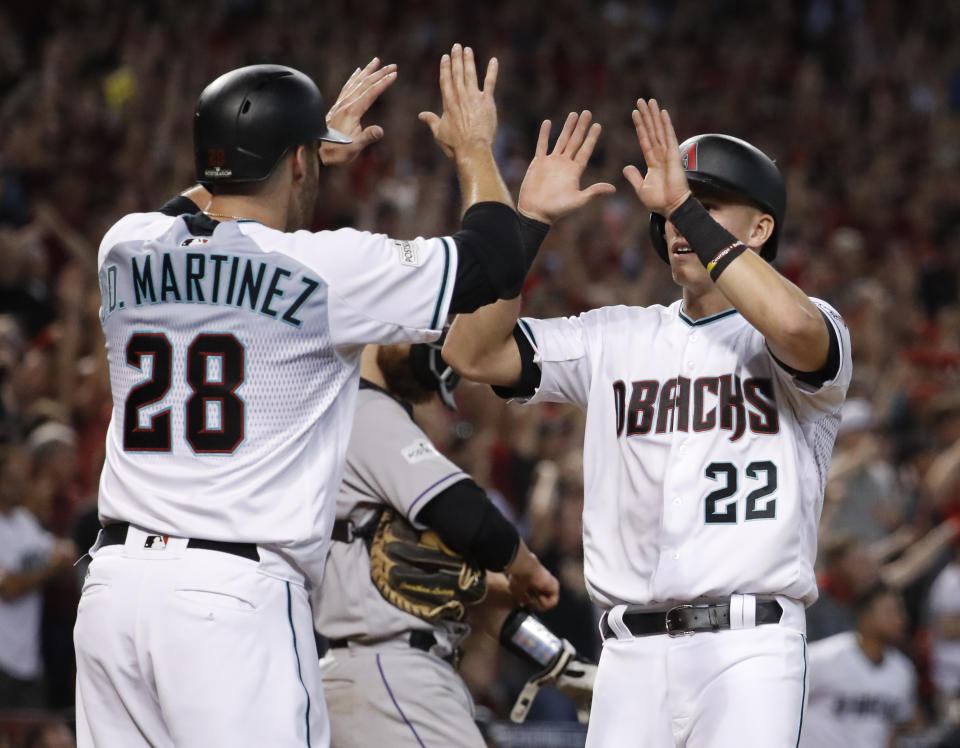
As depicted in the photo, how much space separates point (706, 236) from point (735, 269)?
0.13 metres

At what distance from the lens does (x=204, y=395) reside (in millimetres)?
3059

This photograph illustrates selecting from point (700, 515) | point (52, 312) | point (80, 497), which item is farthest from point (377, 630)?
point (52, 312)

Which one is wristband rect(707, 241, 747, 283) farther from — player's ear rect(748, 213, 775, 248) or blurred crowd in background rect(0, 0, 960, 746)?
blurred crowd in background rect(0, 0, 960, 746)

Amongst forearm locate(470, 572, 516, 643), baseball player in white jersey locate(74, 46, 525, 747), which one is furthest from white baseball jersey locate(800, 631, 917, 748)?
baseball player in white jersey locate(74, 46, 525, 747)

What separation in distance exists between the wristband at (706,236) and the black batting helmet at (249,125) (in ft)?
3.19

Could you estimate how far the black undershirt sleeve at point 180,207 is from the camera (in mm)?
3721

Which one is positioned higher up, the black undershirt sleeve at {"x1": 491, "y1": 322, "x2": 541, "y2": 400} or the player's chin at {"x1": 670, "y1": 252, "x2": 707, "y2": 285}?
the player's chin at {"x1": 670, "y1": 252, "x2": 707, "y2": 285}

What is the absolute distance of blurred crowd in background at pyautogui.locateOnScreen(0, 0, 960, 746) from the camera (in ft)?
23.5

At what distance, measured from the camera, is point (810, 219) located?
13.2 meters

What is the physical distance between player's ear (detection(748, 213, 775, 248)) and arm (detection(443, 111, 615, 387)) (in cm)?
48

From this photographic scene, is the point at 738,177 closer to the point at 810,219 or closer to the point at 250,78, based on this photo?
the point at 250,78

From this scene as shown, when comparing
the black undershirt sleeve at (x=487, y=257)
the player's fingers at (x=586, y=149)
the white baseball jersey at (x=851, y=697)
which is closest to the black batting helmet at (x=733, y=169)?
the player's fingers at (x=586, y=149)

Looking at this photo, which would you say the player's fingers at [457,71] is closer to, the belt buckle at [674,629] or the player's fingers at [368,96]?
the player's fingers at [368,96]

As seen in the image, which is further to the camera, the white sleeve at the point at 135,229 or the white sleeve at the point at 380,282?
the white sleeve at the point at 135,229
